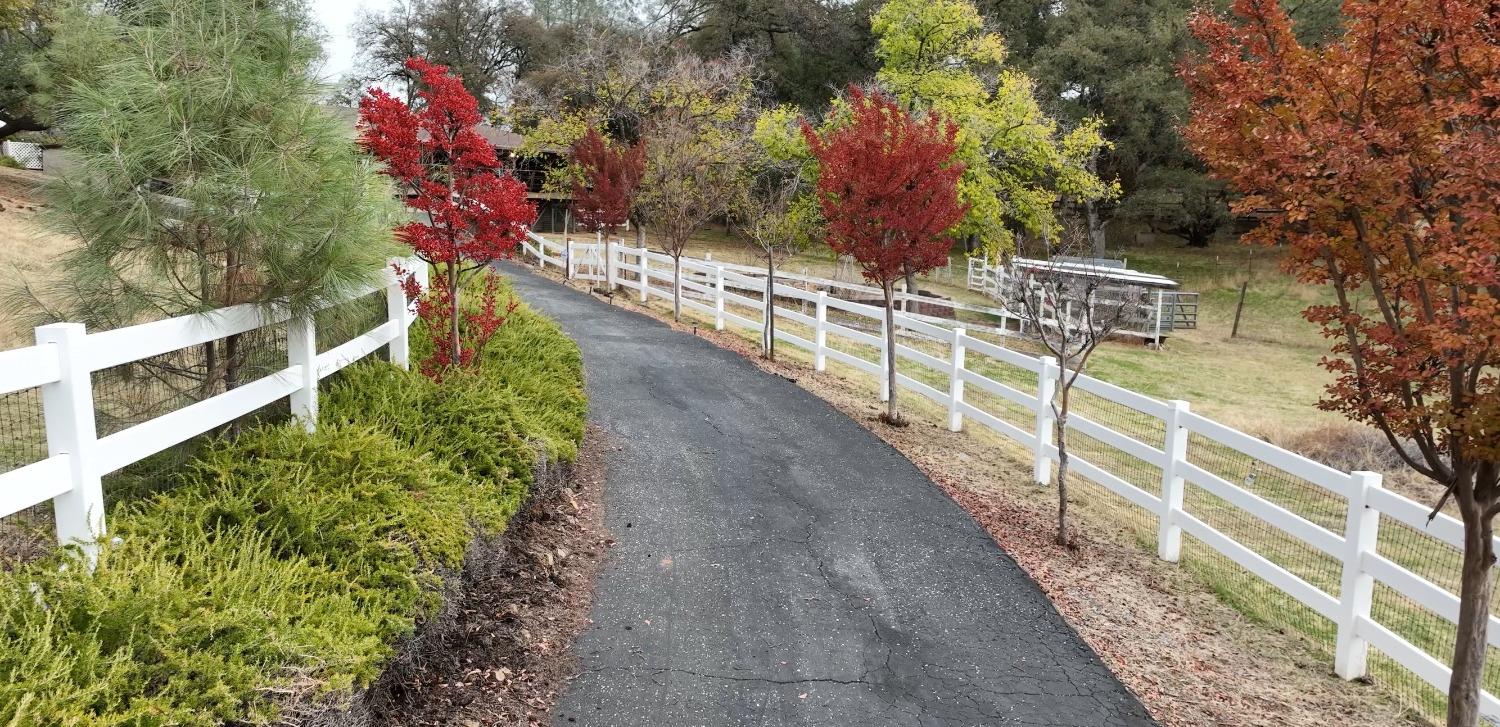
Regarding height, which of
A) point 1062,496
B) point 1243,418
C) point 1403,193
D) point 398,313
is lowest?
point 1243,418

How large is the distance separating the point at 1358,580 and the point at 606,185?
16.2 metres

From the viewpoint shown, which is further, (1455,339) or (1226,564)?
(1226,564)

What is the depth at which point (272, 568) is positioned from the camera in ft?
12.3

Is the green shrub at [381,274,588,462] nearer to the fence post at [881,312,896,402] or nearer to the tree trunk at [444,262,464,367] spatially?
the tree trunk at [444,262,464,367]

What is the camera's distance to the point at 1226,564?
7875mm

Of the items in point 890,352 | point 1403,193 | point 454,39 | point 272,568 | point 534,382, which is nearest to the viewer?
point 272,568

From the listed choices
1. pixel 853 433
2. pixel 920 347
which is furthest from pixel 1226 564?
pixel 920 347

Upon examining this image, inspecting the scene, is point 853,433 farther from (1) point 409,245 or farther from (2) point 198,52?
(2) point 198,52

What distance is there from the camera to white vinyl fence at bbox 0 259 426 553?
3107mm

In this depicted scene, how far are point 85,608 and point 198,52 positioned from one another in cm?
300

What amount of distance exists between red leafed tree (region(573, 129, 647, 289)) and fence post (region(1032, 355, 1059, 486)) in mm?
12202

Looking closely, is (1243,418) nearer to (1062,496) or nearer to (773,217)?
(773,217)

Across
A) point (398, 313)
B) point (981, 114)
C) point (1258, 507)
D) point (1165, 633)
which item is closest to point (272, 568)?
point (398, 313)

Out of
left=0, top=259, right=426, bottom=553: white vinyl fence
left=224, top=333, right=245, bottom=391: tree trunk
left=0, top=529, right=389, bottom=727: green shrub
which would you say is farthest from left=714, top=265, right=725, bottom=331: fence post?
left=0, top=529, right=389, bottom=727: green shrub
